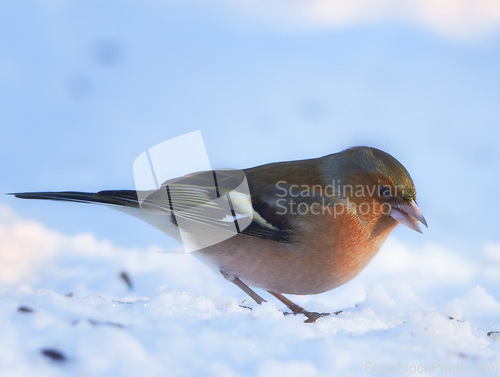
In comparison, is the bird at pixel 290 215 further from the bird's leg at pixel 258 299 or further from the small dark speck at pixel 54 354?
the small dark speck at pixel 54 354

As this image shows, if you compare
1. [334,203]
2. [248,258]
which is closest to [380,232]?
[334,203]

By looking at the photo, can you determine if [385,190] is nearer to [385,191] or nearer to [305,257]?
[385,191]

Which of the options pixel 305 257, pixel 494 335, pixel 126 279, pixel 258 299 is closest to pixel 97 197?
pixel 126 279

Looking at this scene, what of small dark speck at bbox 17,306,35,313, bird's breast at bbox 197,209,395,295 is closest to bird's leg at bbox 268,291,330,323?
bird's breast at bbox 197,209,395,295

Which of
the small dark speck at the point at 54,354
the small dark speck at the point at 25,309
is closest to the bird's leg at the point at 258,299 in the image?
the small dark speck at the point at 25,309

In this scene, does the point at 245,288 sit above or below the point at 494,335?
above

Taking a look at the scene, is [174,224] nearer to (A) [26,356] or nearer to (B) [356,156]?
(B) [356,156]

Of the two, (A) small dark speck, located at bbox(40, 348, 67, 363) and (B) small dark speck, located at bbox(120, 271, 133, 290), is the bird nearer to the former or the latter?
(B) small dark speck, located at bbox(120, 271, 133, 290)
